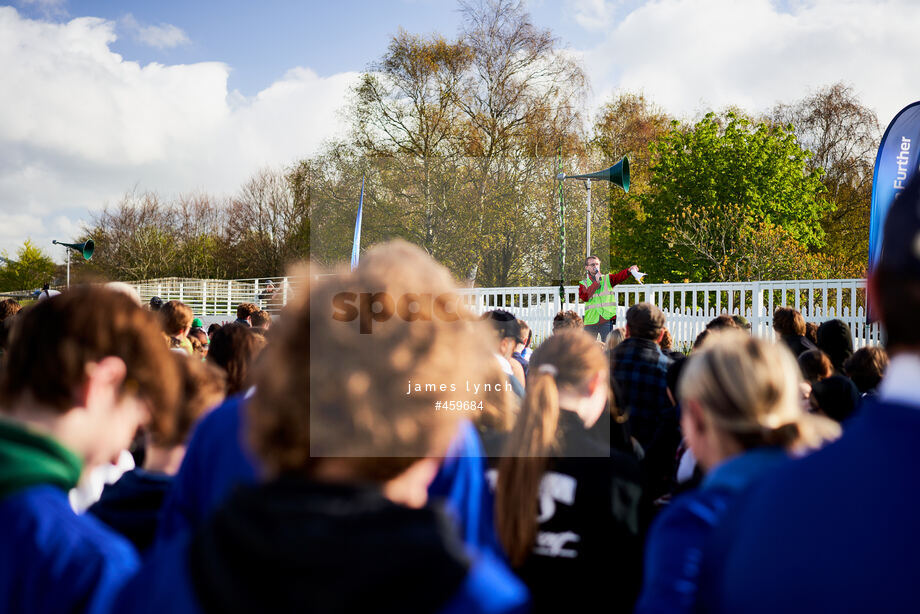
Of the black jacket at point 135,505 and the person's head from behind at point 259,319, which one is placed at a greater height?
the person's head from behind at point 259,319

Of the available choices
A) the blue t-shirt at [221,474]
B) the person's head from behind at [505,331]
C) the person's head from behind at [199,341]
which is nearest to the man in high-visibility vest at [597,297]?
the person's head from behind at [505,331]

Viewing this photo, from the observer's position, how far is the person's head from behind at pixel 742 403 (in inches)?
62.3

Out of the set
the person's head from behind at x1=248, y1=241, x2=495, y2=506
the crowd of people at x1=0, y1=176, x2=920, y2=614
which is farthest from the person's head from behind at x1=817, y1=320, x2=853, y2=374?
the person's head from behind at x1=248, y1=241, x2=495, y2=506

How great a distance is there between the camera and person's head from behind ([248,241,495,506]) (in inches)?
42.9

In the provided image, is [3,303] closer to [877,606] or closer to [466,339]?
[466,339]

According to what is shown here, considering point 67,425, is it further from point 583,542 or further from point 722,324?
point 722,324

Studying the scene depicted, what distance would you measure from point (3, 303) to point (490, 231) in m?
20.7

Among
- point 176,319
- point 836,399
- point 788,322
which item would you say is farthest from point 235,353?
point 788,322

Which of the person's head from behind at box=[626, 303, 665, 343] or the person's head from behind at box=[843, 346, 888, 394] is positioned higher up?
the person's head from behind at box=[626, 303, 665, 343]

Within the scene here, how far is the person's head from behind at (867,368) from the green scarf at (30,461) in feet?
13.6

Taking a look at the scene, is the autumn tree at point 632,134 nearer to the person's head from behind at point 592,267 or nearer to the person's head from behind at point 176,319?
the person's head from behind at point 592,267

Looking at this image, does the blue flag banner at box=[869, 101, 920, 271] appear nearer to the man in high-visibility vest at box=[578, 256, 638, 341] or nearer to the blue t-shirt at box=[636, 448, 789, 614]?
the man in high-visibility vest at box=[578, 256, 638, 341]

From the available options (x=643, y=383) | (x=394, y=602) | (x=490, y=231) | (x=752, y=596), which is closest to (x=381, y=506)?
(x=394, y=602)

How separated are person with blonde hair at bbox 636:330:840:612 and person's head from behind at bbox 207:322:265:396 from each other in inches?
91.3
